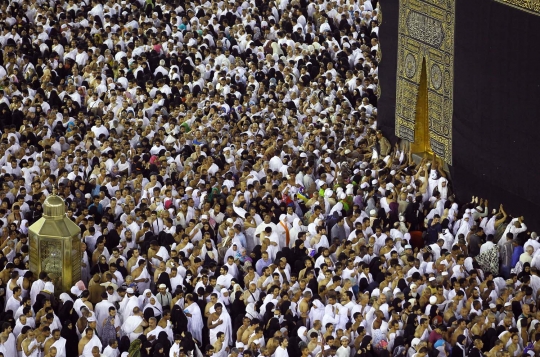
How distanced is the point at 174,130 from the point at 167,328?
629 cm

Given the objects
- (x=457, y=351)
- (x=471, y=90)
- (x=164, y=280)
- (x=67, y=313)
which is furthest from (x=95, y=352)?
(x=471, y=90)

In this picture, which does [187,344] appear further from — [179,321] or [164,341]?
[179,321]

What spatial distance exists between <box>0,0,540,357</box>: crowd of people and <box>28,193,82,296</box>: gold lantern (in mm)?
163

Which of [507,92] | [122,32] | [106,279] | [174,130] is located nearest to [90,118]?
[174,130]

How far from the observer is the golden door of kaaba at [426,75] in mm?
23422

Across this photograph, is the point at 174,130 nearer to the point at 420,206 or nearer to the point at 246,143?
the point at 246,143

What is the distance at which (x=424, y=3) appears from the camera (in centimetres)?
2388

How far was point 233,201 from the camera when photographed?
72.3 feet

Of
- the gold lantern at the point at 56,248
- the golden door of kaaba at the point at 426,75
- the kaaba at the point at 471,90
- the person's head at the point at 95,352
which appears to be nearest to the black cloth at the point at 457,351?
the kaaba at the point at 471,90

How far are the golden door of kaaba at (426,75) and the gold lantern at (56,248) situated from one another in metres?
6.81

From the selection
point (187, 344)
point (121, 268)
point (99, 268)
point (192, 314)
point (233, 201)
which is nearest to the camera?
point (187, 344)

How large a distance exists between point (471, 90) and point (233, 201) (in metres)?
4.14

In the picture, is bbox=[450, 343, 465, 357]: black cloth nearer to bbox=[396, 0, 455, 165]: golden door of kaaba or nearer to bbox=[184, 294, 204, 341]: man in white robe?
bbox=[184, 294, 204, 341]: man in white robe

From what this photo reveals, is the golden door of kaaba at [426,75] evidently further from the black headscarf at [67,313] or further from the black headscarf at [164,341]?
the black headscarf at [67,313]
